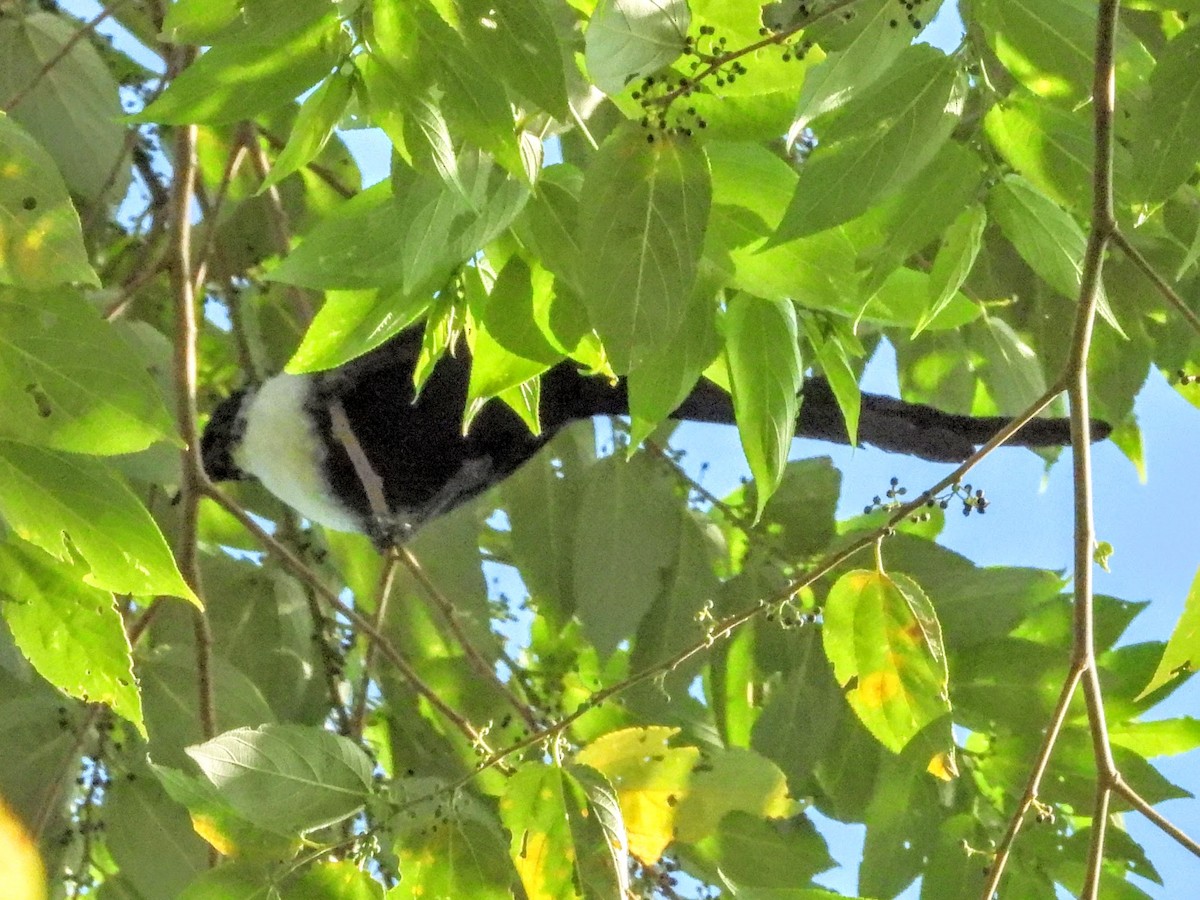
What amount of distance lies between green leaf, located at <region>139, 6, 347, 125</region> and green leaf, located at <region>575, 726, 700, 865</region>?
39 cm

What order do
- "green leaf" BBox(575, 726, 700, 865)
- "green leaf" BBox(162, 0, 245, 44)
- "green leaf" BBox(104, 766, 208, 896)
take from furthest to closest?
"green leaf" BBox(104, 766, 208, 896) < "green leaf" BBox(575, 726, 700, 865) < "green leaf" BBox(162, 0, 245, 44)

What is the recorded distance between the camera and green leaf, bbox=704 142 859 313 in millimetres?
611

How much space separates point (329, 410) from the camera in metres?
1.09

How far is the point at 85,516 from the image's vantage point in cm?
58

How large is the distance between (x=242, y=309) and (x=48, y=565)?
2.26 feet

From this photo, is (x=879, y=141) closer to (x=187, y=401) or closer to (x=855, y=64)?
(x=855, y=64)

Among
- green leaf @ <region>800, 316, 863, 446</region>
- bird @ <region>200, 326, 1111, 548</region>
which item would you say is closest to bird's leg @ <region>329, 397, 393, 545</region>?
bird @ <region>200, 326, 1111, 548</region>

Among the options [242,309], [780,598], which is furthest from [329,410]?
[780,598]

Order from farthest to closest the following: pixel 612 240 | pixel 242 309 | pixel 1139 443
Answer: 1. pixel 242 309
2. pixel 1139 443
3. pixel 612 240

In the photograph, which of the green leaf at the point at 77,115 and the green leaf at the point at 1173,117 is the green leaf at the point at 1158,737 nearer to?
the green leaf at the point at 1173,117

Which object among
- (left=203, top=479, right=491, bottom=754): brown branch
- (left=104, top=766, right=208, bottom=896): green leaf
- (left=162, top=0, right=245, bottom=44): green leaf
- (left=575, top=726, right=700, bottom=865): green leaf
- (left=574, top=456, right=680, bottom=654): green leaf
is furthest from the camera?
(left=574, top=456, right=680, bottom=654): green leaf

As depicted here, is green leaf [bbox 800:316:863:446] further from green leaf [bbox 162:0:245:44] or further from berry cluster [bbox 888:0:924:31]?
green leaf [bbox 162:0:245:44]

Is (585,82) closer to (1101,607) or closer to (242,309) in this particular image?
(1101,607)

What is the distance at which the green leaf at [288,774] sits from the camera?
642mm
